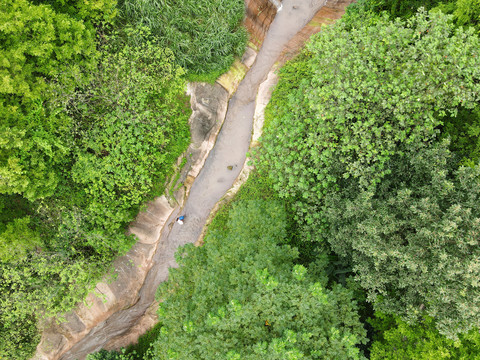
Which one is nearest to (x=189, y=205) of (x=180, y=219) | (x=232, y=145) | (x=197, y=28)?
(x=180, y=219)

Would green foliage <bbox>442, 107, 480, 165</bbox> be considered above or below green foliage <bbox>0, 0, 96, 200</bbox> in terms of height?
below

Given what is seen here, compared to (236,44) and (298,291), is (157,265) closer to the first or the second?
(298,291)

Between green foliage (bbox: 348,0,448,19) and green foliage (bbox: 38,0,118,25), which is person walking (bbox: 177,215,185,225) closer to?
green foliage (bbox: 38,0,118,25)

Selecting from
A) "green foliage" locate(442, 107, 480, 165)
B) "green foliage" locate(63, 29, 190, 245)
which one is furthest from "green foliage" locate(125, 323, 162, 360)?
"green foliage" locate(442, 107, 480, 165)

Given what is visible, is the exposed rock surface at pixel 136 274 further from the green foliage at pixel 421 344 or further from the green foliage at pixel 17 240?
the green foliage at pixel 421 344

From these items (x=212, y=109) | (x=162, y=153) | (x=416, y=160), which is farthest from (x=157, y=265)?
(x=416, y=160)

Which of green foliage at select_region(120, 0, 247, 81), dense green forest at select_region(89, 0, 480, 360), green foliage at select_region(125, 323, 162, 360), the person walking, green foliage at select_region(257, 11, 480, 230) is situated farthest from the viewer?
the person walking

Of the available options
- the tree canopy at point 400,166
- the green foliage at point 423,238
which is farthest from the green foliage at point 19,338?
the green foliage at point 423,238
